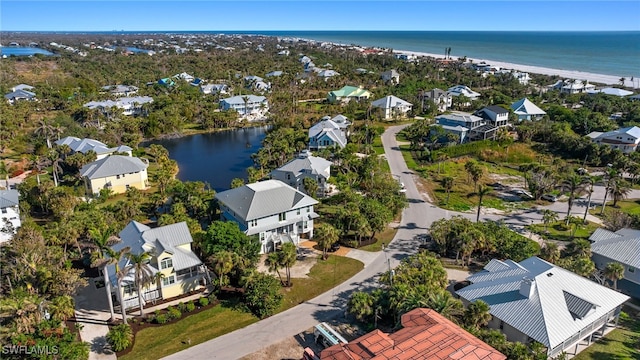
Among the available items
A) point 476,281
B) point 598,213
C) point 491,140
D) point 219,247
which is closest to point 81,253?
point 219,247

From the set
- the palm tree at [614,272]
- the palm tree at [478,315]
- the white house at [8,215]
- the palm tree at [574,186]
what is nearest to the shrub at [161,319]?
the white house at [8,215]

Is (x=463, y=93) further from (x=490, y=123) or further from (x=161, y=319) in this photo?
(x=161, y=319)

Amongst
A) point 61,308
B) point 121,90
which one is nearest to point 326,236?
point 61,308

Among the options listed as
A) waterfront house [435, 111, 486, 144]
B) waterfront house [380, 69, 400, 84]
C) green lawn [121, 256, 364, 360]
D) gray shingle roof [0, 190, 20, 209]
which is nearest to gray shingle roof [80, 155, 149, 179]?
gray shingle roof [0, 190, 20, 209]

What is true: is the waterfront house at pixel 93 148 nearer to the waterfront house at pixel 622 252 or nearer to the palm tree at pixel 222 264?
the palm tree at pixel 222 264

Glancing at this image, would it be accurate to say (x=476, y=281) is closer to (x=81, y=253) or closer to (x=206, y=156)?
(x=81, y=253)
